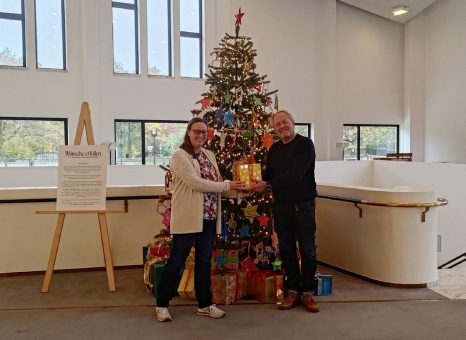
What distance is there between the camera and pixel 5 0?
10.7m

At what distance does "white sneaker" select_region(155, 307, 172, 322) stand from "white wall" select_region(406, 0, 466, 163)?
10703 mm

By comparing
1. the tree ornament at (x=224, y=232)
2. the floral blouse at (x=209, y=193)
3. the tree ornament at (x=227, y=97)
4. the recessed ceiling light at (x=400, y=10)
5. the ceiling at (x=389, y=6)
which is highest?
the ceiling at (x=389, y=6)

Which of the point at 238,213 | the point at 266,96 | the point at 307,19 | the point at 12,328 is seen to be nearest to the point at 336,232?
the point at 238,213

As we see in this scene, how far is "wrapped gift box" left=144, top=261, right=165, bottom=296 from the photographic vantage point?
12.7 feet

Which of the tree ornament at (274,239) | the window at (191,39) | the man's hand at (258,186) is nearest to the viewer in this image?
the man's hand at (258,186)

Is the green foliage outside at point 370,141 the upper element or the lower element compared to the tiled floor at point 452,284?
upper

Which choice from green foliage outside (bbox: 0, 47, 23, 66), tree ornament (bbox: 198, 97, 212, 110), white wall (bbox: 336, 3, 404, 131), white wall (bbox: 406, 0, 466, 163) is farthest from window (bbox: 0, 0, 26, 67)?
white wall (bbox: 406, 0, 466, 163)

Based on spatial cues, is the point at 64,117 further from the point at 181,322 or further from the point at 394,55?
the point at 394,55

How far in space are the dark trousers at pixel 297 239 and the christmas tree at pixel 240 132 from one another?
1.15 ft

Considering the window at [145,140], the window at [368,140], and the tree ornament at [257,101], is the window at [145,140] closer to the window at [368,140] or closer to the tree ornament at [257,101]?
the window at [368,140]

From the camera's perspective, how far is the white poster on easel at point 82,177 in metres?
4.18

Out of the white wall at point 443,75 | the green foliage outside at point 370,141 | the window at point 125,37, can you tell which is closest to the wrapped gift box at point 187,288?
the window at point 125,37

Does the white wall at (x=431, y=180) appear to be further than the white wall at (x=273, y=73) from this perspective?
No

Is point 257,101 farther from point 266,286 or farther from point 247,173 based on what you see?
point 266,286
